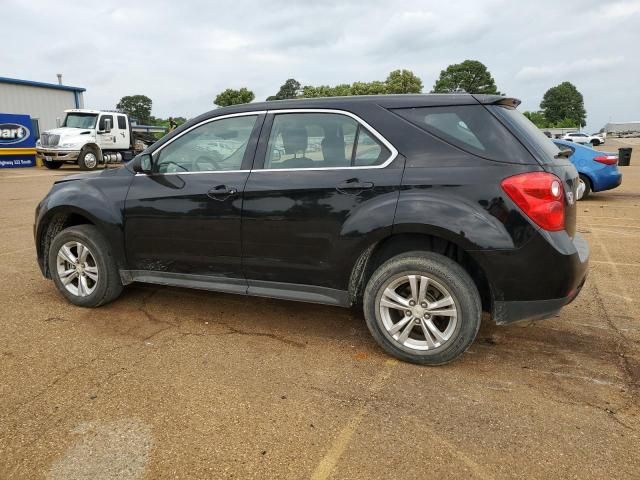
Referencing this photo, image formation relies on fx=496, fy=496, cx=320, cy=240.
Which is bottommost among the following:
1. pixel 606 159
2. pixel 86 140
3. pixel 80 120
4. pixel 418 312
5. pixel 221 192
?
pixel 418 312

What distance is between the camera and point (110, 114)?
21.1 metres

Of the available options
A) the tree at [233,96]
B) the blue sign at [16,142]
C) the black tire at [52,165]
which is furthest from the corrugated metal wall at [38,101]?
the tree at [233,96]

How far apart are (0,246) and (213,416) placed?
5483mm

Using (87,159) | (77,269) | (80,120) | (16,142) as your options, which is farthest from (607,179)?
(16,142)

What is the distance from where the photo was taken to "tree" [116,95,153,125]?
10969 centimetres

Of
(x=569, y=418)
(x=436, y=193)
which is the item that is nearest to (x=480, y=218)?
(x=436, y=193)

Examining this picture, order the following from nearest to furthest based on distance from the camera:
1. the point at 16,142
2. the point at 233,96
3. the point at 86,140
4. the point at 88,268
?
1. the point at 88,268
2. the point at 86,140
3. the point at 16,142
4. the point at 233,96

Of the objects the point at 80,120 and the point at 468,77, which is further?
the point at 468,77

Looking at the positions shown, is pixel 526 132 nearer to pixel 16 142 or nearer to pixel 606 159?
pixel 606 159

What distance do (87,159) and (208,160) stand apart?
18.9m

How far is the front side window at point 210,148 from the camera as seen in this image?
12.2 feet

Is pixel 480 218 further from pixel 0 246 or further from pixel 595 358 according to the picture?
pixel 0 246

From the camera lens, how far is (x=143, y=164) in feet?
12.9

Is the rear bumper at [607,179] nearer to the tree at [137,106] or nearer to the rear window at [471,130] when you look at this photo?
the rear window at [471,130]
